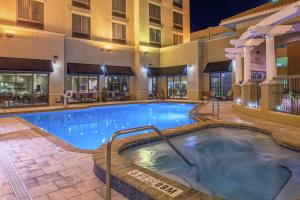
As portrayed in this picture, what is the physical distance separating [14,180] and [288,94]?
349 inches

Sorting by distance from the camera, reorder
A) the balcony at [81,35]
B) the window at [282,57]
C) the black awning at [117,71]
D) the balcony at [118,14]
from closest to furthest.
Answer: the balcony at [81,35] → the window at [282,57] → the black awning at [117,71] → the balcony at [118,14]

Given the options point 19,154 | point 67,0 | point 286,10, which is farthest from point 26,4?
point 286,10

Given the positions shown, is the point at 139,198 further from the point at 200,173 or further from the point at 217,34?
the point at 217,34

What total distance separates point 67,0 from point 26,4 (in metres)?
3.33

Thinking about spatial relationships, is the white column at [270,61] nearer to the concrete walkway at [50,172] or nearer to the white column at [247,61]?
the white column at [247,61]

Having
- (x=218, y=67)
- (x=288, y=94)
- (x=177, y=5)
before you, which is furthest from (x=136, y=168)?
(x=177, y=5)

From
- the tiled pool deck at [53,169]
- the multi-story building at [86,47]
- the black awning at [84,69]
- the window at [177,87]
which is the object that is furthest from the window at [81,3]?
the tiled pool deck at [53,169]

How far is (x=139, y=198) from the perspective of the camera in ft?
9.91

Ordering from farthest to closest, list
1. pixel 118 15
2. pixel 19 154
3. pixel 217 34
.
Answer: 1. pixel 217 34
2. pixel 118 15
3. pixel 19 154

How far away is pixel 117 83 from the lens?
2244 cm

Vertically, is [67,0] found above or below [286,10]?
above

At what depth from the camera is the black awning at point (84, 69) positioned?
61.3 feet

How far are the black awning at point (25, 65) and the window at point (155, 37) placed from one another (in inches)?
442

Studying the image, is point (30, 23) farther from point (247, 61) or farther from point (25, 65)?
point (247, 61)
